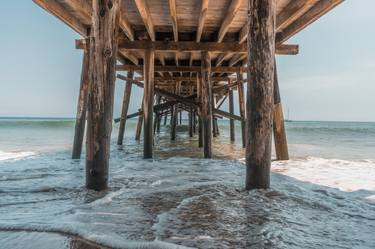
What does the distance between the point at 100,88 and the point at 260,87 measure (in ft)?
5.90

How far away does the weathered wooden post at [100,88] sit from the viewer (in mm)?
3107

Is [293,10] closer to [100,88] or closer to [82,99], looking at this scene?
[100,88]

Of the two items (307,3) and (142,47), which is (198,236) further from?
(142,47)

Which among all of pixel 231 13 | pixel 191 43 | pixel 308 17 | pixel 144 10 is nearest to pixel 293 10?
pixel 308 17

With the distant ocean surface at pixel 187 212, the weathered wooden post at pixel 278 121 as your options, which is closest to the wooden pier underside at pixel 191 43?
the weathered wooden post at pixel 278 121

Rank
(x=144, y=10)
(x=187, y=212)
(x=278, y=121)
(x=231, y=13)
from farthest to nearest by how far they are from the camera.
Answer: (x=278, y=121), (x=231, y=13), (x=144, y=10), (x=187, y=212)

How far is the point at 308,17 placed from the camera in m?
4.96

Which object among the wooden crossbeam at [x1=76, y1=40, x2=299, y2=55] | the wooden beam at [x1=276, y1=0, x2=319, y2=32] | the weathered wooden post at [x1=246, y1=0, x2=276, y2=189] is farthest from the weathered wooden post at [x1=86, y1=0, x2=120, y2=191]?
the wooden beam at [x1=276, y1=0, x2=319, y2=32]

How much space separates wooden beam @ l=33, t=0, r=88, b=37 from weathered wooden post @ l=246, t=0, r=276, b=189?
3.35 metres

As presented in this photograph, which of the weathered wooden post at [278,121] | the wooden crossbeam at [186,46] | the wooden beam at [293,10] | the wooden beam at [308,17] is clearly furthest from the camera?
the wooden crossbeam at [186,46]

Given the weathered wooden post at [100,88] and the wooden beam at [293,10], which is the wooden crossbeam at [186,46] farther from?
the weathered wooden post at [100,88]

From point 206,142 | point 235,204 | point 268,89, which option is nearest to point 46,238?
point 235,204

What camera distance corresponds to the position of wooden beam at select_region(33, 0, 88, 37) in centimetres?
441

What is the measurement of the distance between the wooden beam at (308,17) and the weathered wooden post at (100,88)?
3.40 m
